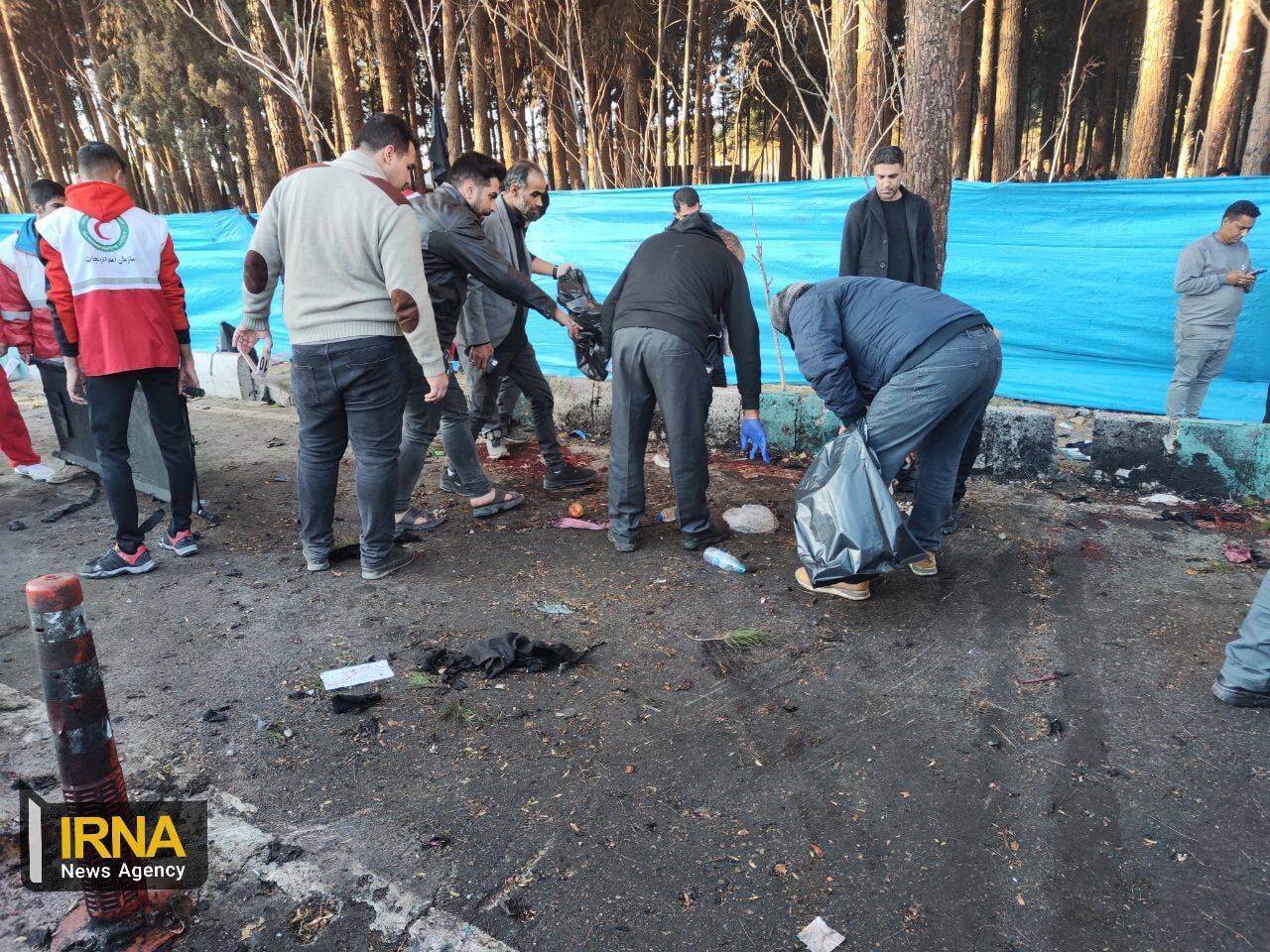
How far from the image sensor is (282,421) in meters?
7.57

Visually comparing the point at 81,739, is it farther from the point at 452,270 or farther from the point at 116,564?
the point at 452,270

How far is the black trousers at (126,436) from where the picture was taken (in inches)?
161

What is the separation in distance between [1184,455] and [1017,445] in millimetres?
927

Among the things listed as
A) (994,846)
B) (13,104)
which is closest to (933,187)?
(994,846)

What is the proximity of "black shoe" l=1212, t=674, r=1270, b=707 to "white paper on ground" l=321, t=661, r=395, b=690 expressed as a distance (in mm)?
3084

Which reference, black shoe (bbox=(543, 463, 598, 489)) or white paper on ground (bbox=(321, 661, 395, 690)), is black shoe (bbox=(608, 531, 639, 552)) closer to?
black shoe (bbox=(543, 463, 598, 489))

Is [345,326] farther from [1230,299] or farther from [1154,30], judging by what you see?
[1154,30]

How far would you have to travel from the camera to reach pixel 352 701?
119 inches

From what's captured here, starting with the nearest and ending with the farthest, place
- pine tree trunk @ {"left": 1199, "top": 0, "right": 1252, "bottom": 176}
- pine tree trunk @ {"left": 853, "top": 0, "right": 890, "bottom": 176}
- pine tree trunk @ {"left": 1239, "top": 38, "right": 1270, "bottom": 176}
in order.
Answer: pine tree trunk @ {"left": 853, "top": 0, "right": 890, "bottom": 176} < pine tree trunk @ {"left": 1239, "top": 38, "right": 1270, "bottom": 176} < pine tree trunk @ {"left": 1199, "top": 0, "right": 1252, "bottom": 176}

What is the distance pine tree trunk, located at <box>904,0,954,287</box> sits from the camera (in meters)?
5.42

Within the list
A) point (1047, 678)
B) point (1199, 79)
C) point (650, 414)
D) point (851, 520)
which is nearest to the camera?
point (1047, 678)

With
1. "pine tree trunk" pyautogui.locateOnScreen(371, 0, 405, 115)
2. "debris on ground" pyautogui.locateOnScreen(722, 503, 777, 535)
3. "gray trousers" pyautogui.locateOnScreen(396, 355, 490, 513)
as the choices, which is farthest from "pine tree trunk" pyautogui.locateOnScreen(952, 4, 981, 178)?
"gray trousers" pyautogui.locateOnScreen(396, 355, 490, 513)

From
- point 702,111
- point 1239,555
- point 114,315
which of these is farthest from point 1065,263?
point 702,111

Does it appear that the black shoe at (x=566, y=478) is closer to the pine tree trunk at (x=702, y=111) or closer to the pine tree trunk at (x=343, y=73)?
the pine tree trunk at (x=343, y=73)
